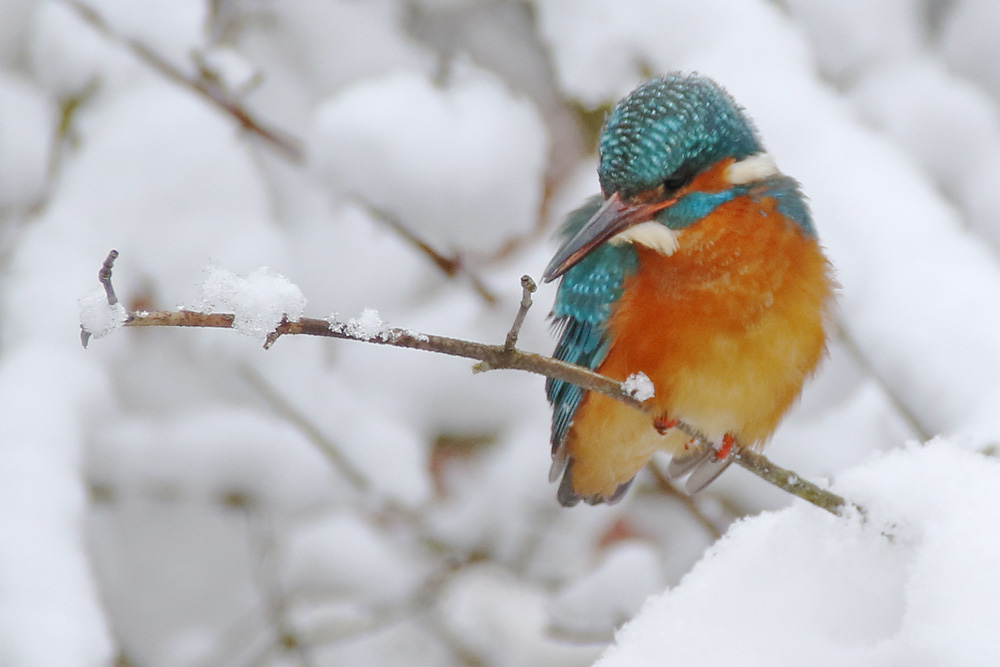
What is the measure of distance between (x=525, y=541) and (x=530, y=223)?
122cm

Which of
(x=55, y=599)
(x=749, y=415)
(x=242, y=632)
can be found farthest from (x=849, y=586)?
(x=242, y=632)

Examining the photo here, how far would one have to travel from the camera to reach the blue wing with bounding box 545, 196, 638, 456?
219 cm

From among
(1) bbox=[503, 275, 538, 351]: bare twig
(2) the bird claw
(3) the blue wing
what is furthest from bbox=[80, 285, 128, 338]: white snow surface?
(2) the bird claw

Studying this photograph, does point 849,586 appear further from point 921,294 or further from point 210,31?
point 210,31

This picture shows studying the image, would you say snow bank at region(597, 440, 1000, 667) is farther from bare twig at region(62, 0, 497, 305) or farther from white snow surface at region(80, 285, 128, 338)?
bare twig at region(62, 0, 497, 305)

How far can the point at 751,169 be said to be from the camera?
214 cm

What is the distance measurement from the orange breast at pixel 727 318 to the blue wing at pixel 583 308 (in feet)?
0.14

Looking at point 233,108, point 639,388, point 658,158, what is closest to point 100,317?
point 639,388

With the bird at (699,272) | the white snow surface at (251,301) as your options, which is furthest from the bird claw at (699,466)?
the white snow surface at (251,301)

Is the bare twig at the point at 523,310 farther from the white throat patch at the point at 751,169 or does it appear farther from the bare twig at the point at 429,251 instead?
the bare twig at the point at 429,251

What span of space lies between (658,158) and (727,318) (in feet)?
1.16

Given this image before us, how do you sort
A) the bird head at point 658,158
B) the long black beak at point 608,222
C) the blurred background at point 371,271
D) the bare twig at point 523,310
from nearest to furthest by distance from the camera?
the bare twig at point 523,310 → the long black beak at point 608,222 → the bird head at point 658,158 → the blurred background at point 371,271

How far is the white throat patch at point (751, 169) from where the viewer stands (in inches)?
82.2

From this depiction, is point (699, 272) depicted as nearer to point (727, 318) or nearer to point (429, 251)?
point (727, 318)
